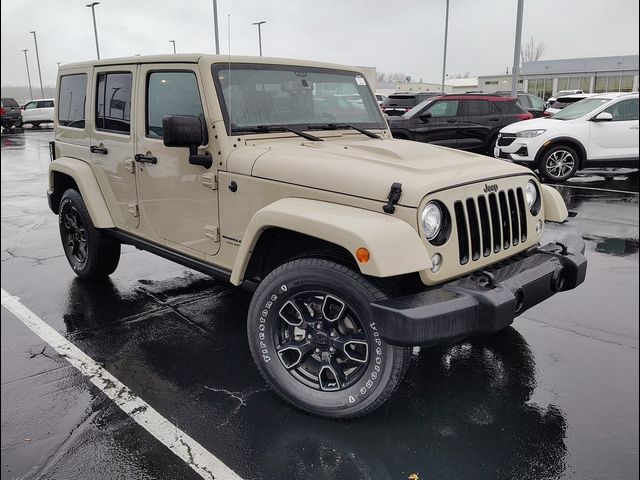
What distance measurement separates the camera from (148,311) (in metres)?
4.84

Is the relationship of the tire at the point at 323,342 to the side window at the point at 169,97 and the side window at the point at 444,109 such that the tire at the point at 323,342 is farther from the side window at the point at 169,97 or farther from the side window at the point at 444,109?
the side window at the point at 444,109

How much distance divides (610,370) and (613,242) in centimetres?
384

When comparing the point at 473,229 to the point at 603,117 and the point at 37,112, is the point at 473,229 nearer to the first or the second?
the point at 603,117

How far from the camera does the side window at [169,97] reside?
12.7 ft

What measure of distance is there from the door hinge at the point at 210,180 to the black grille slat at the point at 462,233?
5.23 ft

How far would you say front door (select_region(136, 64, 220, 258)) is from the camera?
3.82 m

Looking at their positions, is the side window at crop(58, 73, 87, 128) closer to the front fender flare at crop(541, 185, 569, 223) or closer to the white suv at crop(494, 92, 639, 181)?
the front fender flare at crop(541, 185, 569, 223)

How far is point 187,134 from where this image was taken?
3531 millimetres

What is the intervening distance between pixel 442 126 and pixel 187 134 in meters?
12.2

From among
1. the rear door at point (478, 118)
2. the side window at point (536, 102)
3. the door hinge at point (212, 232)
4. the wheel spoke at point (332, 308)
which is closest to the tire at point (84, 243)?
the door hinge at point (212, 232)

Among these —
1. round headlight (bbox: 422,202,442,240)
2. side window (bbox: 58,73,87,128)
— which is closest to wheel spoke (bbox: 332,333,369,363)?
round headlight (bbox: 422,202,442,240)

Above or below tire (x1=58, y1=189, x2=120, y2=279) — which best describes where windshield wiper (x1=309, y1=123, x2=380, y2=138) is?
above

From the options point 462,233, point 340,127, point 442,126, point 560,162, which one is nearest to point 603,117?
point 560,162

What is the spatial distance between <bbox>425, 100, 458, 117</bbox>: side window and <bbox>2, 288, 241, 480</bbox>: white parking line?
12411mm
